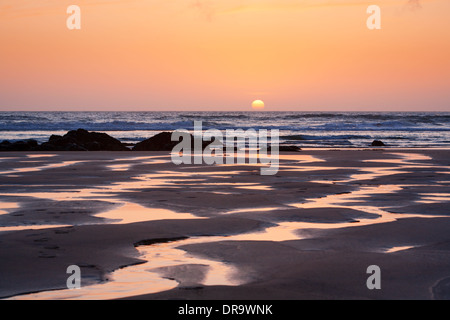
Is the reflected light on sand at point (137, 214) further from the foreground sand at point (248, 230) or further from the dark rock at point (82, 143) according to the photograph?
the dark rock at point (82, 143)

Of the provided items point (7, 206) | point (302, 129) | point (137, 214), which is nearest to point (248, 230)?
point (137, 214)

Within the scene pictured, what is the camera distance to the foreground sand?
495 centimetres

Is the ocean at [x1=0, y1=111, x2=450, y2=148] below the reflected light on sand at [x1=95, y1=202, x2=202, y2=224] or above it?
below

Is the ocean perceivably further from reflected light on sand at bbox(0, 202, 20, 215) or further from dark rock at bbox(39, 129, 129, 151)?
reflected light on sand at bbox(0, 202, 20, 215)

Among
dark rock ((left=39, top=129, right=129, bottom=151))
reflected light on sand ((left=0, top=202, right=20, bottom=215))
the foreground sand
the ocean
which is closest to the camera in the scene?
the foreground sand

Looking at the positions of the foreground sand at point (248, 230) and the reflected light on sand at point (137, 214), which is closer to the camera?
the foreground sand at point (248, 230)

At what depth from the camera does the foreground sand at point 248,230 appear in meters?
4.95

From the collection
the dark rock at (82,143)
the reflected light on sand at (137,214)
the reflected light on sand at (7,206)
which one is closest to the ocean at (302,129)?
the dark rock at (82,143)

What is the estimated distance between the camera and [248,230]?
282 inches

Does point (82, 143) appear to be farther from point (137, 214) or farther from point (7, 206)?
point (137, 214)

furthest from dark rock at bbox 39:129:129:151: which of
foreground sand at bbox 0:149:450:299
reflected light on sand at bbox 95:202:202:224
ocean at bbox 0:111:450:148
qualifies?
reflected light on sand at bbox 95:202:202:224

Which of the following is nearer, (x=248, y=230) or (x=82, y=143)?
(x=248, y=230)
